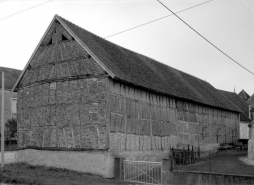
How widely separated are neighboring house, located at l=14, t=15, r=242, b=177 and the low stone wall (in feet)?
13.5

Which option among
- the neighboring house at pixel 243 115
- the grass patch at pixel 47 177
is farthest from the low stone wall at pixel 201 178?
the neighboring house at pixel 243 115

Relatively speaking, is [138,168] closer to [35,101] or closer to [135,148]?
[135,148]

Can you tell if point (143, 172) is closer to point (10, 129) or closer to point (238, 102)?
point (10, 129)

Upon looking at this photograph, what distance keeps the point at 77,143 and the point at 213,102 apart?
60.6 ft

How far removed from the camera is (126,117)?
2105 centimetres

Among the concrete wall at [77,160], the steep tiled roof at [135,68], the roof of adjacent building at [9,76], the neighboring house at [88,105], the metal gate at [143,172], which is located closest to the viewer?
the metal gate at [143,172]

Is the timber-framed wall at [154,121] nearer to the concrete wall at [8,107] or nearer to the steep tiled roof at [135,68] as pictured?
the steep tiled roof at [135,68]

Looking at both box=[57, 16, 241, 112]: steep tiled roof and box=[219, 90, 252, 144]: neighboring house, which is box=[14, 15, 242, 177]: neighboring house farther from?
box=[219, 90, 252, 144]: neighboring house

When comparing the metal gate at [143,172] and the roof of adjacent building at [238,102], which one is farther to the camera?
the roof of adjacent building at [238,102]

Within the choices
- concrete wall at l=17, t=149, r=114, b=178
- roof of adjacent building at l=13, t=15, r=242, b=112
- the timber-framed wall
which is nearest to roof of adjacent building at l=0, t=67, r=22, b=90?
roof of adjacent building at l=13, t=15, r=242, b=112

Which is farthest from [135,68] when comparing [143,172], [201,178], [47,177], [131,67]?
[201,178]

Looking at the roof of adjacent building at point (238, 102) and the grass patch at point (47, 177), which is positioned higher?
the roof of adjacent building at point (238, 102)

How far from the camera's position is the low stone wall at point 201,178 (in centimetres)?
1440

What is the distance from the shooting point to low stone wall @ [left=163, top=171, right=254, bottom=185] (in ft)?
47.3
